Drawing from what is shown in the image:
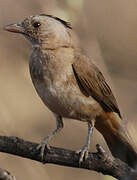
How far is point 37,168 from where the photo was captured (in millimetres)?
8117

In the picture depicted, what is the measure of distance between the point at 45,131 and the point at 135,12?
241cm

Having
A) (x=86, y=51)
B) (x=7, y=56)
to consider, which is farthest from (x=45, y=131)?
(x=86, y=51)

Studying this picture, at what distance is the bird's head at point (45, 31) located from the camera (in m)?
6.50

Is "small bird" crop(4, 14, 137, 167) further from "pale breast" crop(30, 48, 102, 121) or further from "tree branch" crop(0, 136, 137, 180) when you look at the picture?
"tree branch" crop(0, 136, 137, 180)

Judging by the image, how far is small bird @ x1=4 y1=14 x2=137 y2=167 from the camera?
621 centimetres

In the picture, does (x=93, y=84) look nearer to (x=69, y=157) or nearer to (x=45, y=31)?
(x=45, y=31)

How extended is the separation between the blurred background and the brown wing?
1.31 metres

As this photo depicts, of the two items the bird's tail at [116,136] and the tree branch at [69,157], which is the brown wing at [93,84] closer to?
the bird's tail at [116,136]

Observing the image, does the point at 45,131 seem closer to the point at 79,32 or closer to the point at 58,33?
the point at 79,32

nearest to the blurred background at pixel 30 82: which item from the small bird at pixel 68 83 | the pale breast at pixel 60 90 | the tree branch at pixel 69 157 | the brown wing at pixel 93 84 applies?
the small bird at pixel 68 83

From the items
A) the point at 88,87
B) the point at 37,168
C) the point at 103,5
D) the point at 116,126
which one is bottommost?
the point at 37,168

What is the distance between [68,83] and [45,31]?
→ 2.38 feet

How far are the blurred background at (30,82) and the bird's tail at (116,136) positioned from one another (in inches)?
39.5

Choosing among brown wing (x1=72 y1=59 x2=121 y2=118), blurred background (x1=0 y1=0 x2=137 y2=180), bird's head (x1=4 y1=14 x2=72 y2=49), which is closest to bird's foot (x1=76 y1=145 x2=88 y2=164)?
brown wing (x1=72 y1=59 x2=121 y2=118)
